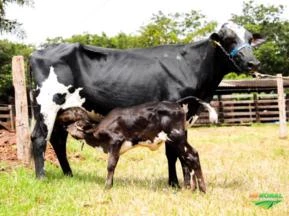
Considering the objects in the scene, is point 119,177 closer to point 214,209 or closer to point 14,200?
point 14,200

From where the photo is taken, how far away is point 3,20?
609 inches

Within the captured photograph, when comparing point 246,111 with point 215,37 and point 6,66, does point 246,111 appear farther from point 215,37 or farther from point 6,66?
point 215,37

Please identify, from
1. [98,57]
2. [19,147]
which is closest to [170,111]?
[98,57]

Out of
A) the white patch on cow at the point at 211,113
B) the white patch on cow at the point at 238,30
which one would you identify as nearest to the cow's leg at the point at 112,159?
the white patch on cow at the point at 211,113

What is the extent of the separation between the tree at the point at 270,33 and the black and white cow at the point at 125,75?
33326 millimetres

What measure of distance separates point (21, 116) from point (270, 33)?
38.3m

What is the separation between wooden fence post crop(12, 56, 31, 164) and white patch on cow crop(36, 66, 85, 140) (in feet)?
5.33

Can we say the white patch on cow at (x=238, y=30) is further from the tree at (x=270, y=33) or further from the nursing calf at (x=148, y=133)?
the tree at (x=270, y=33)

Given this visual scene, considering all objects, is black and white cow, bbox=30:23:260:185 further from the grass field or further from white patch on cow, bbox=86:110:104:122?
the grass field

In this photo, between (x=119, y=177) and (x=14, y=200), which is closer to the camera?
(x=14, y=200)

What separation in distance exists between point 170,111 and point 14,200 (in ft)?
7.13

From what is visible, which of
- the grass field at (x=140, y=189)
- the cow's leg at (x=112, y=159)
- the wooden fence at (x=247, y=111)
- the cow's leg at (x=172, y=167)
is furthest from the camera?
the wooden fence at (x=247, y=111)

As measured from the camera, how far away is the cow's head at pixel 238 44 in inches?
255

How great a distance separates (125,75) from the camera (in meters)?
6.99
